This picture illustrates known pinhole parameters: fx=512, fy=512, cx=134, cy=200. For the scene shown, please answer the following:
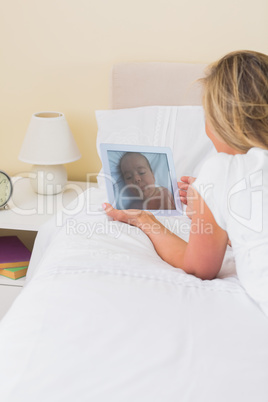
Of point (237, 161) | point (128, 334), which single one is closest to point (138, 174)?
point (237, 161)

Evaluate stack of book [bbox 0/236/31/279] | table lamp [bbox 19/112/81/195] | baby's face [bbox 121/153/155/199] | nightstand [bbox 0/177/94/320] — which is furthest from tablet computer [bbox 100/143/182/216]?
stack of book [bbox 0/236/31/279]

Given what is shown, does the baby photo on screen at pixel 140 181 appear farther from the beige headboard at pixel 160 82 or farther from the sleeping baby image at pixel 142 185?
the beige headboard at pixel 160 82

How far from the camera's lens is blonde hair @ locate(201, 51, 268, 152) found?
3.47 feet

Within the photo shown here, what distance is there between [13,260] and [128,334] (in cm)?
119

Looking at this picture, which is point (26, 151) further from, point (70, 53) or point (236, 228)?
point (236, 228)

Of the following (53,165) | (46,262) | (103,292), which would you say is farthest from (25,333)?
(53,165)

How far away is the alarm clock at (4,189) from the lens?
1994 millimetres

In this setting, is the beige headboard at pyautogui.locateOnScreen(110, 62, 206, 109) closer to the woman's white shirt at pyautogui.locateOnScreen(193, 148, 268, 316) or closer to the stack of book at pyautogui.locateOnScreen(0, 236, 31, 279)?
the stack of book at pyautogui.locateOnScreen(0, 236, 31, 279)

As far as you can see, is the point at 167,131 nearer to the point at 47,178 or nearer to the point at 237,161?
the point at 47,178

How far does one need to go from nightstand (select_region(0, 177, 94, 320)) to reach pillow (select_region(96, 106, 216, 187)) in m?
0.22

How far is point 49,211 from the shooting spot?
6.62ft

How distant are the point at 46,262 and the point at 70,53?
1.19m

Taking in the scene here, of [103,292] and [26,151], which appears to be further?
[26,151]

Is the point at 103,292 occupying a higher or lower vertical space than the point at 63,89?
lower
